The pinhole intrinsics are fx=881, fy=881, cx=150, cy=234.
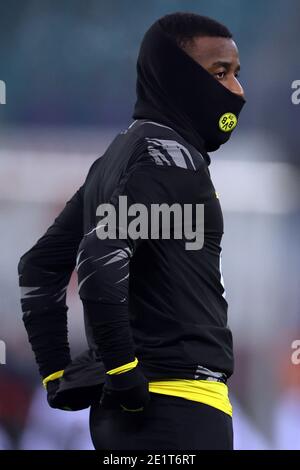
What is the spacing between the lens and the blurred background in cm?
376

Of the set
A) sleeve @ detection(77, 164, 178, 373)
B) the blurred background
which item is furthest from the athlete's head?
the blurred background

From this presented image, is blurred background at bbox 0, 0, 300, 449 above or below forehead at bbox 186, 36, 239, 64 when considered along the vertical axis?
below

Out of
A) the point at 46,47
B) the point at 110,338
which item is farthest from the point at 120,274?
the point at 46,47

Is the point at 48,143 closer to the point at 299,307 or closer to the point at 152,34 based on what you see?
the point at 299,307

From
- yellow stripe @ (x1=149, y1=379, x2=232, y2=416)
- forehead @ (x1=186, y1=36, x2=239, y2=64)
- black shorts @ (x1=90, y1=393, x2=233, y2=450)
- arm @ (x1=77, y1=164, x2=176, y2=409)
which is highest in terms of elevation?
forehead @ (x1=186, y1=36, x2=239, y2=64)

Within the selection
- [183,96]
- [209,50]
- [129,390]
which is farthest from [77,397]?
[209,50]

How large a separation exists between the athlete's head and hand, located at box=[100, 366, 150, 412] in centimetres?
68

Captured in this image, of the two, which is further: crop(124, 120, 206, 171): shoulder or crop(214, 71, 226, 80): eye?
crop(214, 71, 226, 80): eye

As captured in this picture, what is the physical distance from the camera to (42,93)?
379cm

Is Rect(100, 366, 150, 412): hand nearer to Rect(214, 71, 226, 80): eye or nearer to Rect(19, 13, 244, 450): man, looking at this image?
Rect(19, 13, 244, 450): man

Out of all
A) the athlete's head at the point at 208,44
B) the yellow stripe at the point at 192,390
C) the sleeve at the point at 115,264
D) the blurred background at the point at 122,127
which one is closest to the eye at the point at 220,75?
the athlete's head at the point at 208,44

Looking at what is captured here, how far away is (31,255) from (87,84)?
1889 mm

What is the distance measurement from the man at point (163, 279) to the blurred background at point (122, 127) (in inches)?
72.2

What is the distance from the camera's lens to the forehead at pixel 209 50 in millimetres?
1910
